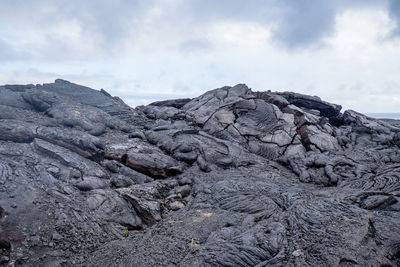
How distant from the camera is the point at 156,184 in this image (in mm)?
8750

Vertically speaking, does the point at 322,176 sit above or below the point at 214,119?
below

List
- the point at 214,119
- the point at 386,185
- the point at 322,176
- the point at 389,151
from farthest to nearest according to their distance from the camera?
the point at 214,119 < the point at 389,151 < the point at 322,176 < the point at 386,185

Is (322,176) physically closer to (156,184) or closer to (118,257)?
(156,184)

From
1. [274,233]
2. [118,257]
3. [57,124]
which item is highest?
[57,124]

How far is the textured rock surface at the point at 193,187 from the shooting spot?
16.8ft

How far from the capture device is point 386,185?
8109mm

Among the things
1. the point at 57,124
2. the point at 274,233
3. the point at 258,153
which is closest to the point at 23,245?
the point at 274,233

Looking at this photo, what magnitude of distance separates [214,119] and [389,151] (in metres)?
9.60

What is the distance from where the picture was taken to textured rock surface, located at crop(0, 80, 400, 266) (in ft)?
16.8

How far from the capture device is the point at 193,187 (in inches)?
357

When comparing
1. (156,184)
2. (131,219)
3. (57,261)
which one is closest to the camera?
(57,261)

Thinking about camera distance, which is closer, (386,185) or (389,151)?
(386,185)

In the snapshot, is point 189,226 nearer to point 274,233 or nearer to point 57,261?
point 274,233

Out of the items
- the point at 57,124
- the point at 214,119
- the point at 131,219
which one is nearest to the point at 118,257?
the point at 131,219
